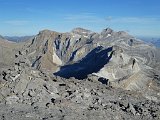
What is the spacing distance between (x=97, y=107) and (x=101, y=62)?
61.7m

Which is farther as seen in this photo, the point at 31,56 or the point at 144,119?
the point at 31,56

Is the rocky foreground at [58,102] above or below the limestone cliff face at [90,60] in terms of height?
above

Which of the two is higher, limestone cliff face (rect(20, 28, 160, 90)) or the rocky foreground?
the rocky foreground

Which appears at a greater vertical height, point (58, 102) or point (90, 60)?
point (58, 102)

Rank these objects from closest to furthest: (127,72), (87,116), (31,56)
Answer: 1. (87,116)
2. (127,72)
3. (31,56)

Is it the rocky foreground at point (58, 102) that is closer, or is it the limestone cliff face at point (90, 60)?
the rocky foreground at point (58, 102)

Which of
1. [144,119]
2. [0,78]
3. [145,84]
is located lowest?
[145,84]

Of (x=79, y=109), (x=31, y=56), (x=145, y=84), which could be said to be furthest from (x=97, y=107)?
(x=31, y=56)

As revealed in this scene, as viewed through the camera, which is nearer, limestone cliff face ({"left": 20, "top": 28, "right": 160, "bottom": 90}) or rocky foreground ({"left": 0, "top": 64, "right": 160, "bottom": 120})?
rocky foreground ({"left": 0, "top": 64, "right": 160, "bottom": 120})

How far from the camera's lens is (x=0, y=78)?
138ft

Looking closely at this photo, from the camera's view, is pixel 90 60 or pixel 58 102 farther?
pixel 90 60

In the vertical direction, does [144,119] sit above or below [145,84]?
above

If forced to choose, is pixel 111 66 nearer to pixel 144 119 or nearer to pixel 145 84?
pixel 145 84

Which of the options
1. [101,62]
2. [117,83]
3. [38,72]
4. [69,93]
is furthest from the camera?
[101,62]
